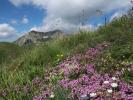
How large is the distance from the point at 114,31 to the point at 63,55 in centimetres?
223

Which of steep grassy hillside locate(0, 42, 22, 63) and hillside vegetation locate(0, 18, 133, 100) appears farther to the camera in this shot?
steep grassy hillside locate(0, 42, 22, 63)

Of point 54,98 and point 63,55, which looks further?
point 63,55

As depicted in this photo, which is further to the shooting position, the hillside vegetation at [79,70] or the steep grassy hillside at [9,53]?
the steep grassy hillside at [9,53]

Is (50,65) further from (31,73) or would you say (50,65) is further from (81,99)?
(81,99)

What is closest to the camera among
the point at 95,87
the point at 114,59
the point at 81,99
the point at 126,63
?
the point at 81,99

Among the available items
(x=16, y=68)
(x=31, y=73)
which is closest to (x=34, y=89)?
(x=31, y=73)

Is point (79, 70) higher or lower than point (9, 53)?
lower

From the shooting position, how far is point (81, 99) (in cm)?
718

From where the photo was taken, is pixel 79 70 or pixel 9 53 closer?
pixel 79 70

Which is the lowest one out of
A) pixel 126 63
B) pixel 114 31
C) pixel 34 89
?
pixel 34 89

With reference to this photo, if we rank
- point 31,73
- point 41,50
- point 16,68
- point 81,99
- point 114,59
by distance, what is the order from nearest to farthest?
1. point 81,99
2. point 114,59
3. point 31,73
4. point 16,68
5. point 41,50

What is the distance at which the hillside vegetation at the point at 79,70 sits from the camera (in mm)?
7801

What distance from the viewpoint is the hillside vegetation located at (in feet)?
25.6

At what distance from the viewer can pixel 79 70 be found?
973 centimetres
